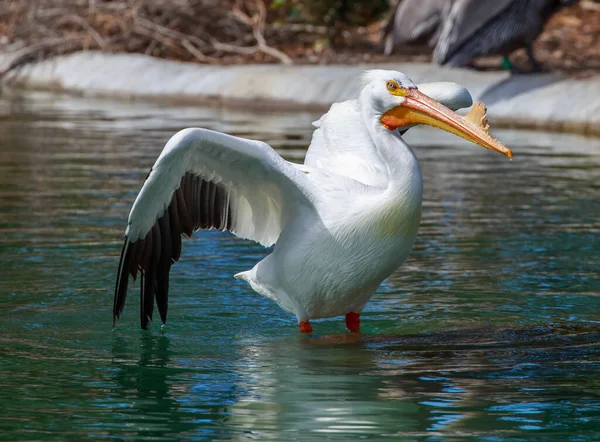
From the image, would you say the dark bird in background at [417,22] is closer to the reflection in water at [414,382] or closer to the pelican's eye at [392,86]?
the pelican's eye at [392,86]

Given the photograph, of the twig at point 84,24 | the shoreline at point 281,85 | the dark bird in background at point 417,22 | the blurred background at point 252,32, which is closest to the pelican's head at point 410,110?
the shoreline at point 281,85

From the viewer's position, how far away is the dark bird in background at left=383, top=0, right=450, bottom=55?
560 inches

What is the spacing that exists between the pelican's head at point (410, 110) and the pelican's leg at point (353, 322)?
88cm

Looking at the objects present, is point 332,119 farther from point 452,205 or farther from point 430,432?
point 452,205

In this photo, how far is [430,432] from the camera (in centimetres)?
373

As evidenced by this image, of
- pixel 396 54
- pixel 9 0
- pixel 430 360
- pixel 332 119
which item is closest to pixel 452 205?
pixel 332 119

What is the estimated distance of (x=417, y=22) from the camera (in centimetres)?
1434

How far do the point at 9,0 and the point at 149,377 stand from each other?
14.5m

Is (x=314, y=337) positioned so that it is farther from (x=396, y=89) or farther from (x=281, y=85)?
(x=281, y=85)

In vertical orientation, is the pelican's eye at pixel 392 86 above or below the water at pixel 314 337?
above

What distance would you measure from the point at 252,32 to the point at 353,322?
12505 millimetres

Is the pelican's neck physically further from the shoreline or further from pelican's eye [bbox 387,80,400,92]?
the shoreline

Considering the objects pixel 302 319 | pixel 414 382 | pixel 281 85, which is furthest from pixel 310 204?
pixel 281 85

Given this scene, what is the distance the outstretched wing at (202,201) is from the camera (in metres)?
4.84
